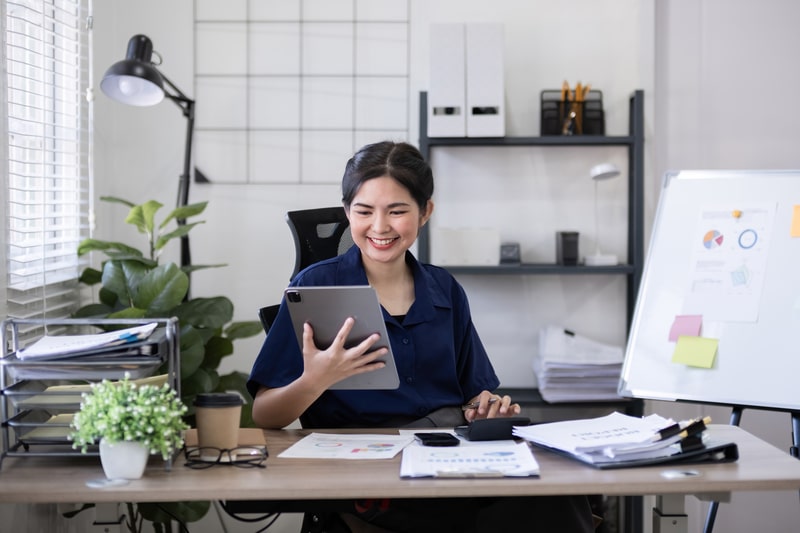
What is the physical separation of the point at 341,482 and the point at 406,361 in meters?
0.54

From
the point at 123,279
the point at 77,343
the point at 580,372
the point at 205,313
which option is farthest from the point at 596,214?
the point at 77,343

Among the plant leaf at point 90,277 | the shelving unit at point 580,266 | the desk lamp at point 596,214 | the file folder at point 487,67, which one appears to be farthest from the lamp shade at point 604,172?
the plant leaf at point 90,277

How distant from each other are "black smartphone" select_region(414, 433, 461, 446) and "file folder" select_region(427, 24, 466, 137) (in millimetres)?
1536

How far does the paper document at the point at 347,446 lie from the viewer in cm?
158

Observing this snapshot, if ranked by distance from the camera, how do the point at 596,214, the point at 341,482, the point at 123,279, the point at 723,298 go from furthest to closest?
the point at 596,214 → the point at 123,279 → the point at 723,298 → the point at 341,482

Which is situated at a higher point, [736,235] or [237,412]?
[736,235]

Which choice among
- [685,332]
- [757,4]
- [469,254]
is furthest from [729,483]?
[757,4]

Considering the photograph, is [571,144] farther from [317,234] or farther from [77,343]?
[77,343]

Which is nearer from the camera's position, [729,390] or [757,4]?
[729,390]

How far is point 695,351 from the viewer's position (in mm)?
2367

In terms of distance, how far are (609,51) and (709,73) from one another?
364 millimetres

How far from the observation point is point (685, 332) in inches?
94.7

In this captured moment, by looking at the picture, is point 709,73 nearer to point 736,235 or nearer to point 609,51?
point 609,51

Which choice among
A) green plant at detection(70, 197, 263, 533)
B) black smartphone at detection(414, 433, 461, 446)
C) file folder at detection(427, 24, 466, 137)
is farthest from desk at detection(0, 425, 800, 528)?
file folder at detection(427, 24, 466, 137)
